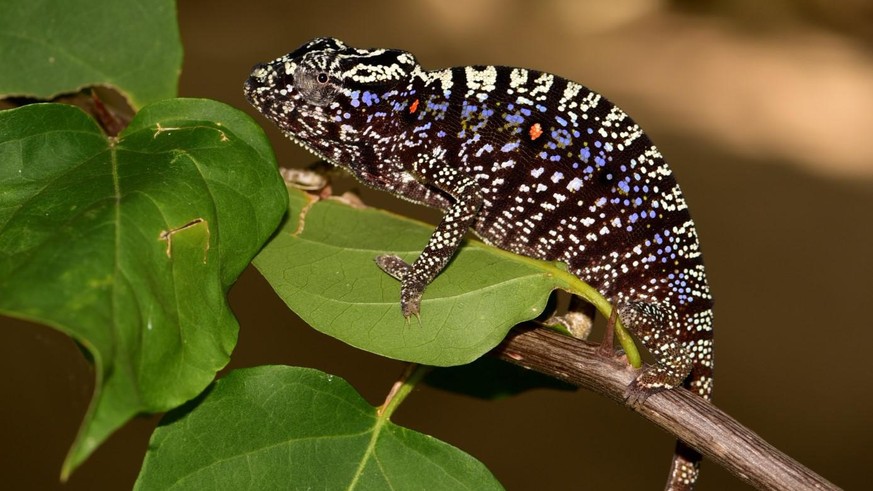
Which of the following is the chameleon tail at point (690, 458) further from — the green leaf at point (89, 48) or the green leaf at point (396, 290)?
the green leaf at point (89, 48)

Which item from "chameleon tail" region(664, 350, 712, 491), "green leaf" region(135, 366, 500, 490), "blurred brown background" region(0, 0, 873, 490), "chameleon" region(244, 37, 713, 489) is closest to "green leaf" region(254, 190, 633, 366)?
"green leaf" region(135, 366, 500, 490)

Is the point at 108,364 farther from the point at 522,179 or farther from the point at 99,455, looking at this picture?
the point at 99,455

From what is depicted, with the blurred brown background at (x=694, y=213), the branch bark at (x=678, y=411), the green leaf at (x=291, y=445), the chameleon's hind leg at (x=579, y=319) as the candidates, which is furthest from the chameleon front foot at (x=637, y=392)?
the blurred brown background at (x=694, y=213)

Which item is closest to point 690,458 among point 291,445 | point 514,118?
point 514,118

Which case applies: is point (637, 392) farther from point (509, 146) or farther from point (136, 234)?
point (136, 234)

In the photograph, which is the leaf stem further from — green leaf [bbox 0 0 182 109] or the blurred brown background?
the blurred brown background

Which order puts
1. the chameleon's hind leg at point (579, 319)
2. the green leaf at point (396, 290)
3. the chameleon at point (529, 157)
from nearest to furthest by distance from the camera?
the green leaf at point (396, 290)
the chameleon at point (529, 157)
the chameleon's hind leg at point (579, 319)

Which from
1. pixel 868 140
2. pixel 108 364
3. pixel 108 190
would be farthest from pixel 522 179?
pixel 868 140
